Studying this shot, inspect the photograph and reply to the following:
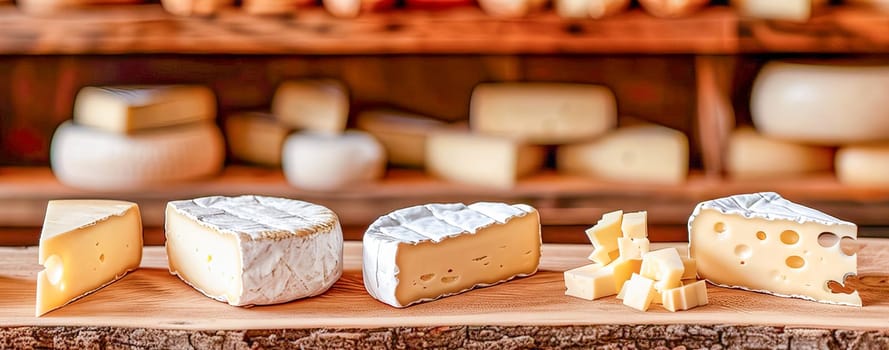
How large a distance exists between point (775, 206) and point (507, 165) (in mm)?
937

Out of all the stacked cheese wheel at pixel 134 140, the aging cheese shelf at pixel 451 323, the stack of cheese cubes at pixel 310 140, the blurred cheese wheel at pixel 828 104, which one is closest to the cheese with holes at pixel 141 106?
the stacked cheese wheel at pixel 134 140

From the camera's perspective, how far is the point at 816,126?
2170mm

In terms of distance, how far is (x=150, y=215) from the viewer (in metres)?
2.26

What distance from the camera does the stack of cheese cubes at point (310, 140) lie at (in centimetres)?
225

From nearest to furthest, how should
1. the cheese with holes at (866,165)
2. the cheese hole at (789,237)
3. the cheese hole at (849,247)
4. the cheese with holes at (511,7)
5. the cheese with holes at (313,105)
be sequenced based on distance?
1. the cheese hole at (789,237)
2. the cheese hole at (849,247)
3. the cheese with holes at (511,7)
4. the cheese with holes at (866,165)
5. the cheese with holes at (313,105)

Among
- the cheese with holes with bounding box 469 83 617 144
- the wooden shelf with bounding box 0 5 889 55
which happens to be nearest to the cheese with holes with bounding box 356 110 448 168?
the cheese with holes with bounding box 469 83 617 144

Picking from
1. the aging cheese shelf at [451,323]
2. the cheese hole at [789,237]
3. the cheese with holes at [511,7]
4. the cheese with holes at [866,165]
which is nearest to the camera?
the aging cheese shelf at [451,323]

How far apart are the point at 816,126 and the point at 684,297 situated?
1.04m

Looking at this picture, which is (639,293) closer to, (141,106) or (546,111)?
(546,111)

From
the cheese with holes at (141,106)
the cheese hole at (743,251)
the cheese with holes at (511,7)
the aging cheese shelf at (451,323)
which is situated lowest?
the aging cheese shelf at (451,323)

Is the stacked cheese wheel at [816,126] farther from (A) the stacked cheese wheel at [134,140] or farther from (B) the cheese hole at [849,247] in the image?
(A) the stacked cheese wheel at [134,140]

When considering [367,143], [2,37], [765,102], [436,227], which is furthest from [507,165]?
[2,37]

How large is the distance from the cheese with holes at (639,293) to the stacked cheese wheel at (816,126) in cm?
103

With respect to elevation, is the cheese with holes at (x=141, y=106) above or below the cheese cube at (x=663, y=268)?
above
